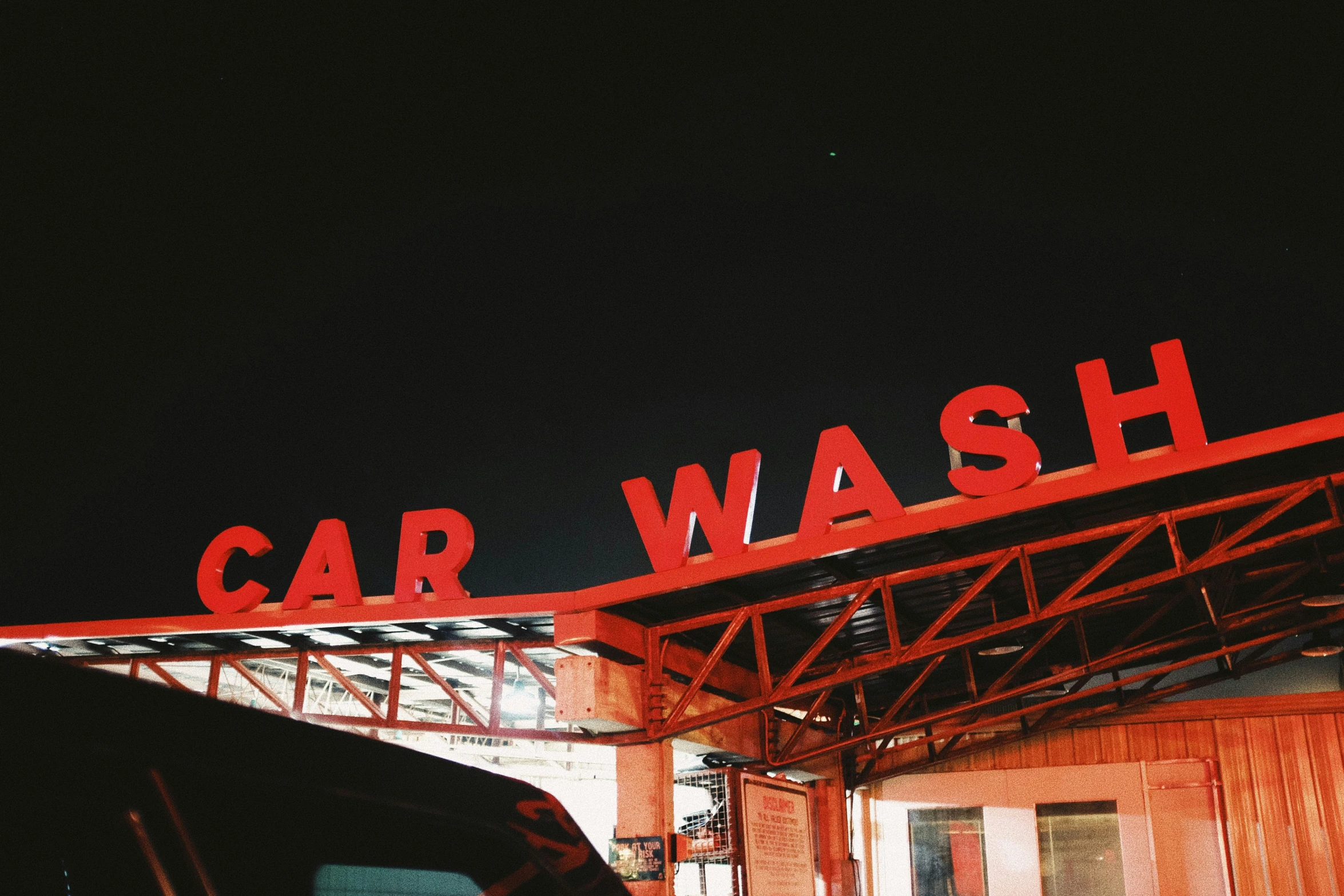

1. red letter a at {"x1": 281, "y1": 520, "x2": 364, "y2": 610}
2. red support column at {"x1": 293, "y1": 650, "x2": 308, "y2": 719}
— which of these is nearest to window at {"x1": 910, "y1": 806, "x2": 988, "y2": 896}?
red support column at {"x1": 293, "y1": 650, "x2": 308, "y2": 719}

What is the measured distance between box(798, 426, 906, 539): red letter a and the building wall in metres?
8.76

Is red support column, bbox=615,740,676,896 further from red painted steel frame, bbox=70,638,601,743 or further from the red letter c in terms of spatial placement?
the red letter c

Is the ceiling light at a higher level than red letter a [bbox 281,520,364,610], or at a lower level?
lower

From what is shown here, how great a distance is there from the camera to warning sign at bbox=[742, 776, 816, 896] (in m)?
11.3

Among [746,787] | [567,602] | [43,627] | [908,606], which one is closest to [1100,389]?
[908,606]

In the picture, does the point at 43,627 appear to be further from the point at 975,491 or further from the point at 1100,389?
the point at 1100,389

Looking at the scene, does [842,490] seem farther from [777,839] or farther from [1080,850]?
[1080,850]

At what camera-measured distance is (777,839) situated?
39.0ft

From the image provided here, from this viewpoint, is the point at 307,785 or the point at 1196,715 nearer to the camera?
the point at 307,785

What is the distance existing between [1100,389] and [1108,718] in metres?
8.33

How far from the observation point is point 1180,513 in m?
8.56

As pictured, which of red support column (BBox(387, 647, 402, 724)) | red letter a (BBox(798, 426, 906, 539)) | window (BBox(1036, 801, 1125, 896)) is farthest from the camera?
window (BBox(1036, 801, 1125, 896))

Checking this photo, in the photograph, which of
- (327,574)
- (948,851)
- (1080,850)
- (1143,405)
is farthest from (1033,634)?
(327,574)

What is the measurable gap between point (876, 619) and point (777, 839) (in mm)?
3016
